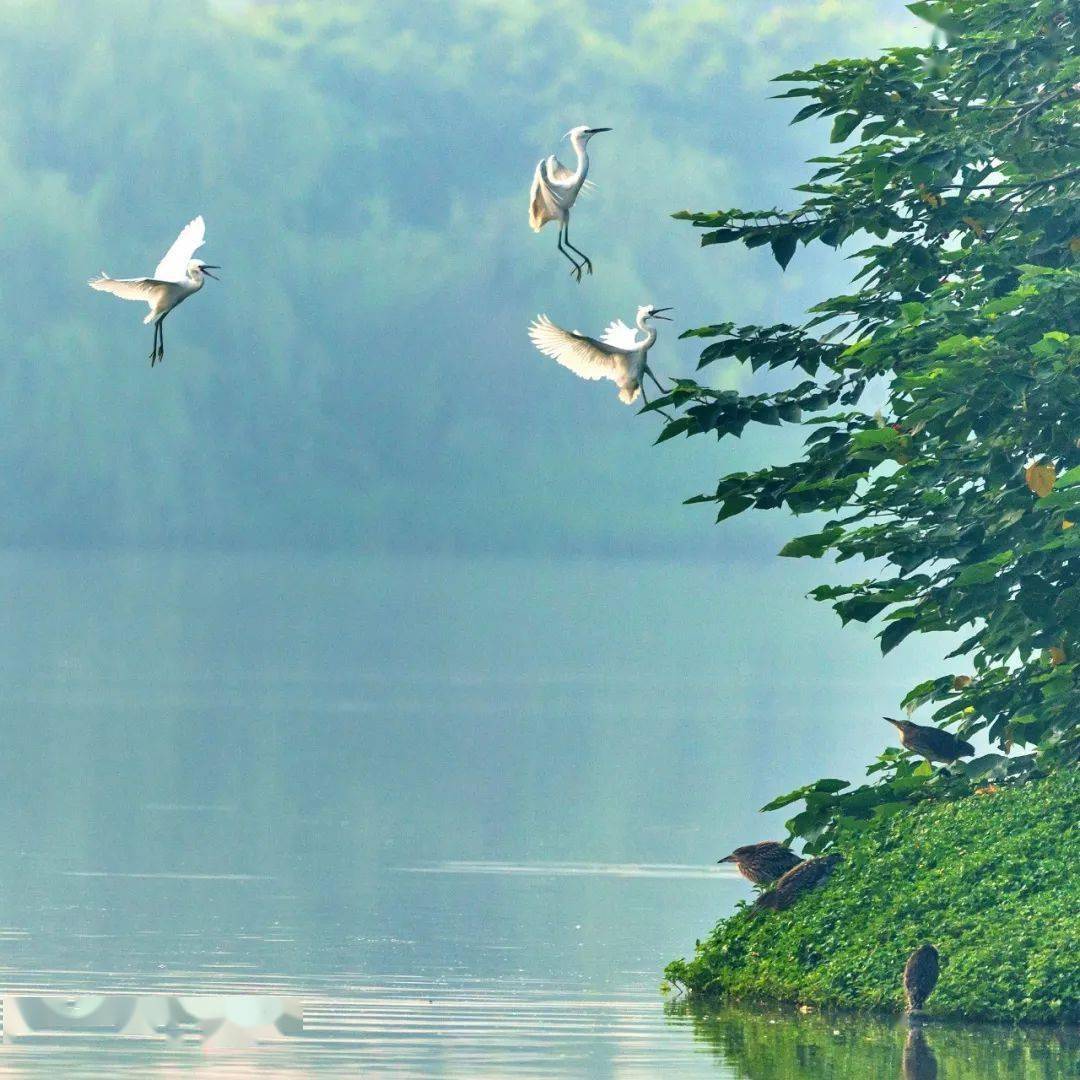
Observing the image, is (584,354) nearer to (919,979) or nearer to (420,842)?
(919,979)

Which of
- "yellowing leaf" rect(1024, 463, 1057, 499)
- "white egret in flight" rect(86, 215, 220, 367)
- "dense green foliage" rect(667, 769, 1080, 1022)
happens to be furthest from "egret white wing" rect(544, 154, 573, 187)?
"dense green foliage" rect(667, 769, 1080, 1022)

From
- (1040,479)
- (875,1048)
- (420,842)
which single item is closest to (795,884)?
(875,1048)

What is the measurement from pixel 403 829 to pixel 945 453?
17.2 metres

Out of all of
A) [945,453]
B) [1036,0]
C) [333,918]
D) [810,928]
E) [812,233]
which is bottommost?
[810,928]

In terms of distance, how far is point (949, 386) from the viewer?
63.5 feet

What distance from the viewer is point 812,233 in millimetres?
22750

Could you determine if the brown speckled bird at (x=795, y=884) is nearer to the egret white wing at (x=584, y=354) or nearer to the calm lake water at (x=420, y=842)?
the calm lake water at (x=420, y=842)

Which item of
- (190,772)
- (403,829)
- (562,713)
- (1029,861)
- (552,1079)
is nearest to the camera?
(552,1079)

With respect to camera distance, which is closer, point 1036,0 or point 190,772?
point 1036,0

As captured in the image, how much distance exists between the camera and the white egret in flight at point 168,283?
72.3ft

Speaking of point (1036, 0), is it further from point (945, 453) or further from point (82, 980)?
point (82, 980)

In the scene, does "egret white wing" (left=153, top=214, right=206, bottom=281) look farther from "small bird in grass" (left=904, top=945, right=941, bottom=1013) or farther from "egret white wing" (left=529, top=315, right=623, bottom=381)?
"small bird in grass" (left=904, top=945, right=941, bottom=1013)

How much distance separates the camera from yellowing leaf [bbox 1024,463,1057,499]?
65.3ft

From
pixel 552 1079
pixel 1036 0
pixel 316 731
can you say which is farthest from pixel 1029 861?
pixel 316 731
